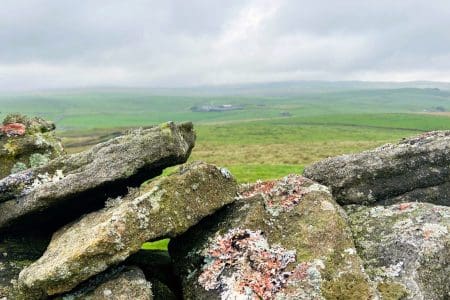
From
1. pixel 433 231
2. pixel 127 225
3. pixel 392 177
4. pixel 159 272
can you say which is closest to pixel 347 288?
pixel 433 231

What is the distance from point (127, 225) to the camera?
1110 centimetres

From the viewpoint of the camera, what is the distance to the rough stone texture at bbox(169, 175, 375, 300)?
34.8ft

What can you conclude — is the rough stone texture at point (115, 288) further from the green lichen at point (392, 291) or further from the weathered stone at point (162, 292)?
the green lichen at point (392, 291)

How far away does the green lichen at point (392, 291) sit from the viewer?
1082cm

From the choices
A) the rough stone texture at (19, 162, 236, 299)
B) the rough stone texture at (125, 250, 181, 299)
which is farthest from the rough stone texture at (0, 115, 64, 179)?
the rough stone texture at (125, 250, 181, 299)

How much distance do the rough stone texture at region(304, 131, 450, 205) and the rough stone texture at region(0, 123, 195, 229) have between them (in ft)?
16.6

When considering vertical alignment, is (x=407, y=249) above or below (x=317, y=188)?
below

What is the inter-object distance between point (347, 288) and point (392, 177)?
5.65 metres

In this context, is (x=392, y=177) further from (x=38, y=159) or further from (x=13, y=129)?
(x=13, y=129)

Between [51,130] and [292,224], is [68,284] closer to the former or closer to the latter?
[292,224]

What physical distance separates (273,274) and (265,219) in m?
1.98

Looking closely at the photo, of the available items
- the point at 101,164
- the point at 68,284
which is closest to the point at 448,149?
the point at 101,164

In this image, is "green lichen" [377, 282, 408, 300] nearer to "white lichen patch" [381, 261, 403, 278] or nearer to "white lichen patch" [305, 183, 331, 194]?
"white lichen patch" [381, 261, 403, 278]

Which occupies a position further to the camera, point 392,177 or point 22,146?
point 22,146
